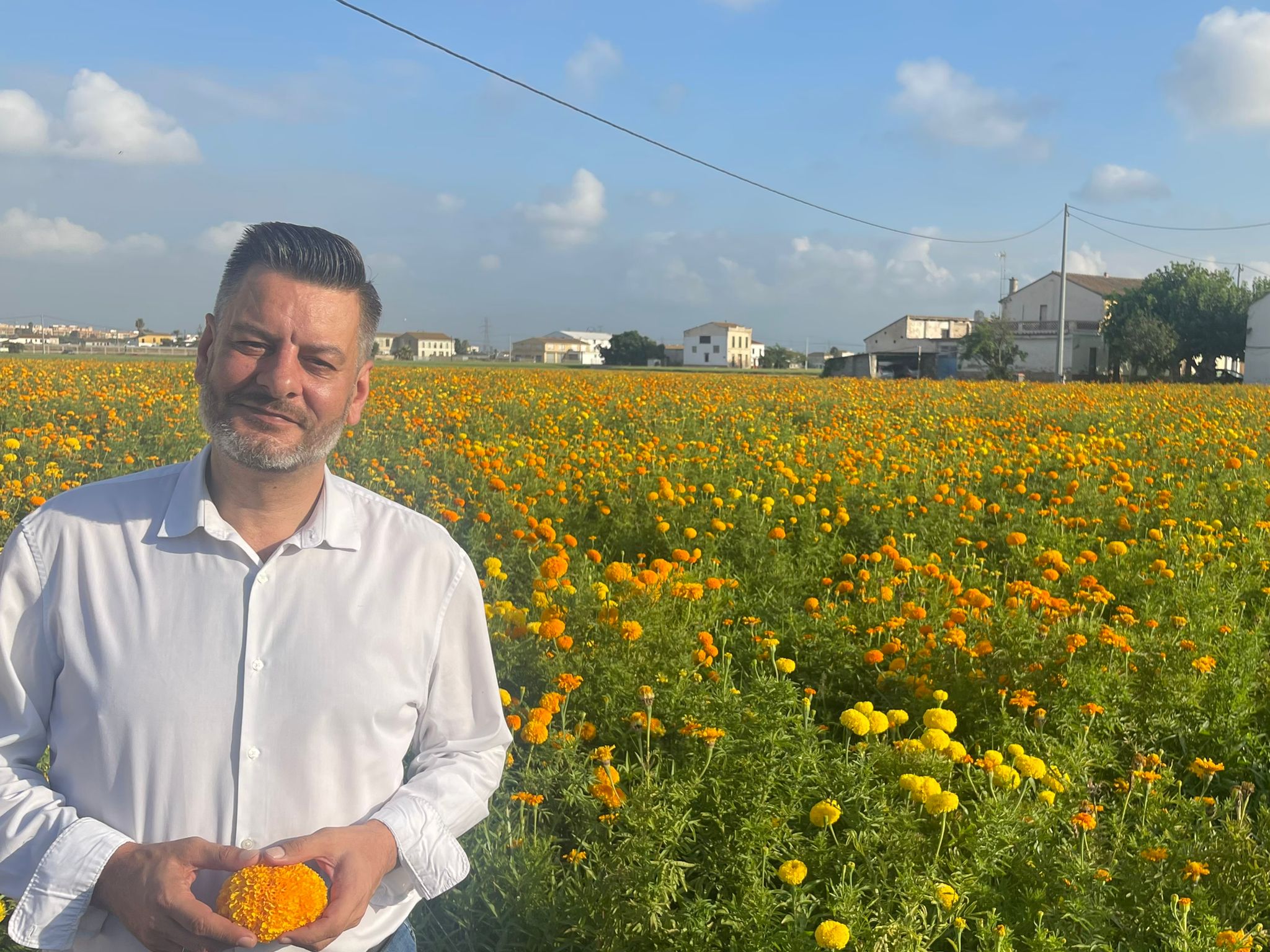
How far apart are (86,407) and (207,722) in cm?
859

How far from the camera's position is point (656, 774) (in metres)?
2.69

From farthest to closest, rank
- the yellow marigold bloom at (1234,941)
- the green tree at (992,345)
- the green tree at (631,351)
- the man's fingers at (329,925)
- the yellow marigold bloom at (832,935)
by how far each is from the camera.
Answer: the green tree at (631,351)
the green tree at (992,345)
the yellow marigold bloom at (1234,941)
the yellow marigold bloom at (832,935)
the man's fingers at (329,925)

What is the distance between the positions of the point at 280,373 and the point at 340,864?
74 cm

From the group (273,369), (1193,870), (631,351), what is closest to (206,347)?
(273,369)

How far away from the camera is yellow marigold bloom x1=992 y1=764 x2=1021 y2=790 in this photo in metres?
2.70

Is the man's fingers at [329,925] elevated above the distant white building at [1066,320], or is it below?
below

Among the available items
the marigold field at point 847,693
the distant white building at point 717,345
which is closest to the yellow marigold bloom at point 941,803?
the marigold field at point 847,693

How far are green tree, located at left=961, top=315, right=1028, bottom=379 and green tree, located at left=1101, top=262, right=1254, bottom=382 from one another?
165 inches

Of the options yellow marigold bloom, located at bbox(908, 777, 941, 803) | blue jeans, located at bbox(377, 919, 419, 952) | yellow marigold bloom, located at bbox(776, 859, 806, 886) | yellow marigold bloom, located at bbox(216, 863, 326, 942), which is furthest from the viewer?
yellow marigold bloom, located at bbox(908, 777, 941, 803)

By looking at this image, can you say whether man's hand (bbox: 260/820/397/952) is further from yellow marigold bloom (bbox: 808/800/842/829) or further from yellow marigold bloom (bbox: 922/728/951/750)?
yellow marigold bloom (bbox: 922/728/951/750)

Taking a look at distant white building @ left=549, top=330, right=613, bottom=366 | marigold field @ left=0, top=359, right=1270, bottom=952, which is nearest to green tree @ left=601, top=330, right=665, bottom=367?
distant white building @ left=549, top=330, right=613, bottom=366

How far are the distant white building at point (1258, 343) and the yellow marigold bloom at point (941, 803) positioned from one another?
4085 cm

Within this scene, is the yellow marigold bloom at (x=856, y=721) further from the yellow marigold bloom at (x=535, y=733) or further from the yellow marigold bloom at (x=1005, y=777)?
the yellow marigold bloom at (x=535, y=733)

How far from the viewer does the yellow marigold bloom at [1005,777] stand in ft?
8.86
